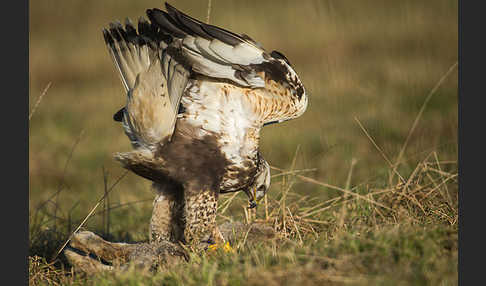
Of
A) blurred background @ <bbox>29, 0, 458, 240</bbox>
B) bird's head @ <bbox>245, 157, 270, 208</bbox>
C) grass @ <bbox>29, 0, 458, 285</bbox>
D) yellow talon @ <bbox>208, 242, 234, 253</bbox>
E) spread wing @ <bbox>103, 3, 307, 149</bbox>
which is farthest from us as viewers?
blurred background @ <bbox>29, 0, 458, 240</bbox>

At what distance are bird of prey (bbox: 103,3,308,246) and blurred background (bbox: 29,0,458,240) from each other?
134cm

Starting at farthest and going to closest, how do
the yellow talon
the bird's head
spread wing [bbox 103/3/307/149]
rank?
the bird's head → spread wing [bbox 103/3/307/149] → the yellow talon

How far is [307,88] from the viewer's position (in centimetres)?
977

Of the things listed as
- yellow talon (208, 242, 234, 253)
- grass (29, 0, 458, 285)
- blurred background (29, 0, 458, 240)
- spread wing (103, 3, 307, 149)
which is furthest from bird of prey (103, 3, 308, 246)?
blurred background (29, 0, 458, 240)

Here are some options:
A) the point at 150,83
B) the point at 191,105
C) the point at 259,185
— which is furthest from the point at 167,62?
the point at 259,185

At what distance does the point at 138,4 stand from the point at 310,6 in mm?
4198

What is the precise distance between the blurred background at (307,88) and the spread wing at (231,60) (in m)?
1.67

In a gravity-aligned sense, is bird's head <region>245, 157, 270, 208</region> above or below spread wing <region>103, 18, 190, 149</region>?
below

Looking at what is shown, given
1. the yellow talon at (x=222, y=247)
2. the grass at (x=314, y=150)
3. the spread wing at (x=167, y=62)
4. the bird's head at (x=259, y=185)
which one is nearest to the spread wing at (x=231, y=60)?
the spread wing at (x=167, y=62)

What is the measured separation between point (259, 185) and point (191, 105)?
0.83 metres

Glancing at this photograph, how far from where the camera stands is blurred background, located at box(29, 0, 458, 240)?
709cm

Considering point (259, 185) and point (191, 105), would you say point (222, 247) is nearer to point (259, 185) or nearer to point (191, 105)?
point (259, 185)

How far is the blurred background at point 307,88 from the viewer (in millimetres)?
7086

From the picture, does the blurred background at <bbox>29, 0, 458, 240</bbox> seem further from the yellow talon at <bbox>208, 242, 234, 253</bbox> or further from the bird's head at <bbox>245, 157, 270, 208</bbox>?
the yellow talon at <bbox>208, 242, 234, 253</bbox>
